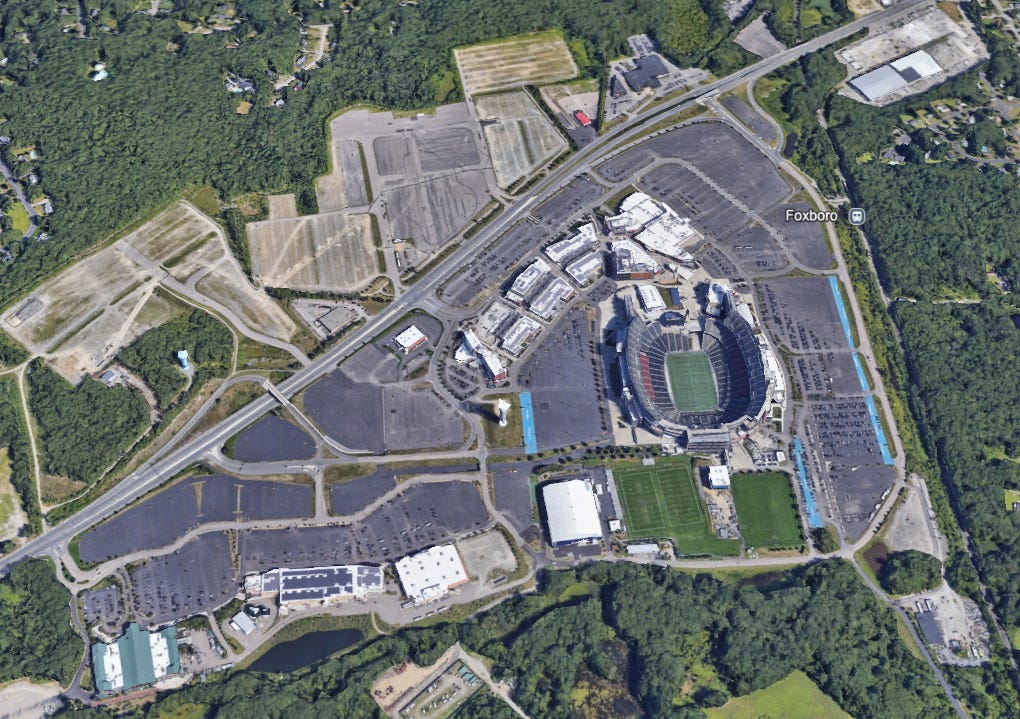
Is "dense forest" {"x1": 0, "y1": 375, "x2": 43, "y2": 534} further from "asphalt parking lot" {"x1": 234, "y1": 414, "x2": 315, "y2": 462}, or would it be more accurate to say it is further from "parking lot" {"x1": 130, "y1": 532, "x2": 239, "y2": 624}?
"asphalt parking lot" {"x1": 234, "y1": 414, "x2": 315, "y2": 462}

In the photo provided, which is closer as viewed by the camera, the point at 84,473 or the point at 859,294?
the point at 84,473

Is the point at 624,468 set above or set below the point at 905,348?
below

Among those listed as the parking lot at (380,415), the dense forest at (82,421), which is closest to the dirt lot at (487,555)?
the parking lot at (380,415)

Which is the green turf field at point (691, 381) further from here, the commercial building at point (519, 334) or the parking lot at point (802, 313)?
the commercial building at point (519, 334)

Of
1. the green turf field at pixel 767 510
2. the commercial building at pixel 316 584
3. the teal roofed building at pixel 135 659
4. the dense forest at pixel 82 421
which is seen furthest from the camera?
the dense forest at pixel 82 421

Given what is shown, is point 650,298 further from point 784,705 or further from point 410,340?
point 784,705

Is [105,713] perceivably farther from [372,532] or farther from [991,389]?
[991,389]

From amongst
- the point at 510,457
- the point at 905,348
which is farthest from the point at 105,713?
the point at 905,348
